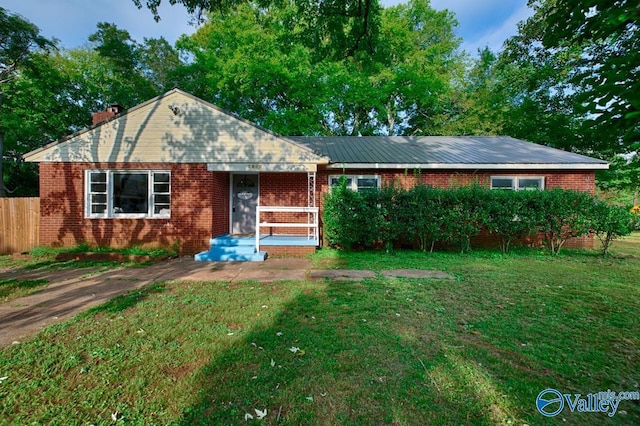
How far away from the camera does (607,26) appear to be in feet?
7.32

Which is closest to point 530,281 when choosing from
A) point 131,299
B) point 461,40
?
point 131,299

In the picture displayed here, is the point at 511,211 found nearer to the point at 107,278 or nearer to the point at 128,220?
the point at 107,278

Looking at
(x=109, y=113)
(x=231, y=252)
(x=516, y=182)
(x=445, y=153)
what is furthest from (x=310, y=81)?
(x=231, y=252)

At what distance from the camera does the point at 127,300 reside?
4953 mm

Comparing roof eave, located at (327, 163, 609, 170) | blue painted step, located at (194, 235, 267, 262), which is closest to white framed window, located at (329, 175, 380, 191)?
roof eave, located at (327, 163, 609, 170)

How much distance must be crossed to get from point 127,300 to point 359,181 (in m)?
8.09

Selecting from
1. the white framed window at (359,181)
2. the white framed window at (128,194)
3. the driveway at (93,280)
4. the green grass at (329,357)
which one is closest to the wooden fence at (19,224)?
the white framed window at (128,194)

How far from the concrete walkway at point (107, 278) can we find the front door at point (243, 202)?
2617 millimetres

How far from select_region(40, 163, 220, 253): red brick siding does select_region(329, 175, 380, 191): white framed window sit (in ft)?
13.9

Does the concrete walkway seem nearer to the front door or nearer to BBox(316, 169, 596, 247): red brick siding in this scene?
the front door

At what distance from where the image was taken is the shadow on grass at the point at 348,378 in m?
2.28

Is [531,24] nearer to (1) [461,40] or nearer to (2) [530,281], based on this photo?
(1) [461,40]

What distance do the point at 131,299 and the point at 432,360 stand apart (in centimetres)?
477

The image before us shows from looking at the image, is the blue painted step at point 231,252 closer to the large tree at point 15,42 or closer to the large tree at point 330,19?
the large tree at point 330,19
